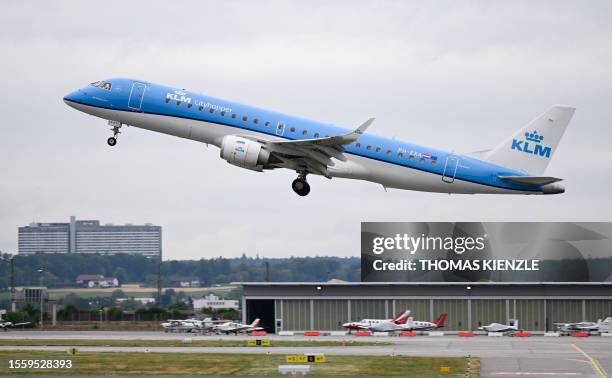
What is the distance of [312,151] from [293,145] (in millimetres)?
1631

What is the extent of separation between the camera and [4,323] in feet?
364

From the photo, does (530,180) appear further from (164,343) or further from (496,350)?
(164,343)

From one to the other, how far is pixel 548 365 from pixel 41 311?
7445 cm

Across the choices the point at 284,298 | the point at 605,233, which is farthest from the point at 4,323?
the point at 605,233

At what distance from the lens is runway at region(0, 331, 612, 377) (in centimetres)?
6131

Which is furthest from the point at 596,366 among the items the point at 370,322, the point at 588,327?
the point at 370,322

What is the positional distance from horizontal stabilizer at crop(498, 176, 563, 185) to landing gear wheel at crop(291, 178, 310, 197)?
41.0ft

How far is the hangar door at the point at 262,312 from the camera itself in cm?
11519

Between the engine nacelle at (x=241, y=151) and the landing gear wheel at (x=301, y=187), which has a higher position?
the engine nacelle at (x=241, y=151)

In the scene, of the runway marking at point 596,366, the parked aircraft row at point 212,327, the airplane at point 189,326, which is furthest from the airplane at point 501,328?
the runway marking at point 596,366

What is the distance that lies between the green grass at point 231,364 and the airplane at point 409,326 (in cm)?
3256

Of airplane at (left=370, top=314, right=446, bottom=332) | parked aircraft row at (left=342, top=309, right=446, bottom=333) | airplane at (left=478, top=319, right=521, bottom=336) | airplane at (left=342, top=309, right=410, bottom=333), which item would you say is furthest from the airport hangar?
airplane at (left=342, top=309, right=410, bottom=333)

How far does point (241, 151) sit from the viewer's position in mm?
67750

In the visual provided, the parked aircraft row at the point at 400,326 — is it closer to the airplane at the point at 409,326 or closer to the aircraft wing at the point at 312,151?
the airplane at the point at 409,326
